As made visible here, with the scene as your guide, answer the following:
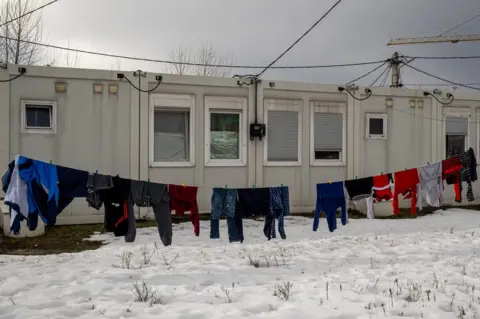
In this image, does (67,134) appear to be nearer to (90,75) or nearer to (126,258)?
(90,75)

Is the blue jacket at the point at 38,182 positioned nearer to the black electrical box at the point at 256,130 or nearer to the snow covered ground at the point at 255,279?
the snow covered ground at the point at 255,279

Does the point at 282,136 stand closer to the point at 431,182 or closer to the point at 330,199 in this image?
the point at 330,199

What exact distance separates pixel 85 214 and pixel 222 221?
334 cm

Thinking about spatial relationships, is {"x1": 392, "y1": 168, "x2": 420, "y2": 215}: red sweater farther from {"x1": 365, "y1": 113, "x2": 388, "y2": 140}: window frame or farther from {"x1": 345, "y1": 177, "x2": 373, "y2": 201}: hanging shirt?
{"x1": 365, "y1": 113, "x2": 388, "y2": 140}: window frame

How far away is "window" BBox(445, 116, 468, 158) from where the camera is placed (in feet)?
44.0

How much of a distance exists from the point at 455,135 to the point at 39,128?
1222 centimetres

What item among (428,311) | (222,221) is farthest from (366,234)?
(428,311)

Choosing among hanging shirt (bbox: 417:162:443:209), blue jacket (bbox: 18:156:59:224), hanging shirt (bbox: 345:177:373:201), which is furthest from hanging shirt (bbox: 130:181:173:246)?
hanging shirt (bbox: 417:162:443:209)

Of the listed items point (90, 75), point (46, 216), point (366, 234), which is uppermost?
point (90, 75)

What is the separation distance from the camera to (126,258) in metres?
6.67

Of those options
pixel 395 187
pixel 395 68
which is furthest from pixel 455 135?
pixel 395 68

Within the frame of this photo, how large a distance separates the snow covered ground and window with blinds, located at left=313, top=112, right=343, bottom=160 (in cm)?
389

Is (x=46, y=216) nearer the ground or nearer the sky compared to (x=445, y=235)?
nearer the sky

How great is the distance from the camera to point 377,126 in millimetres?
12633
